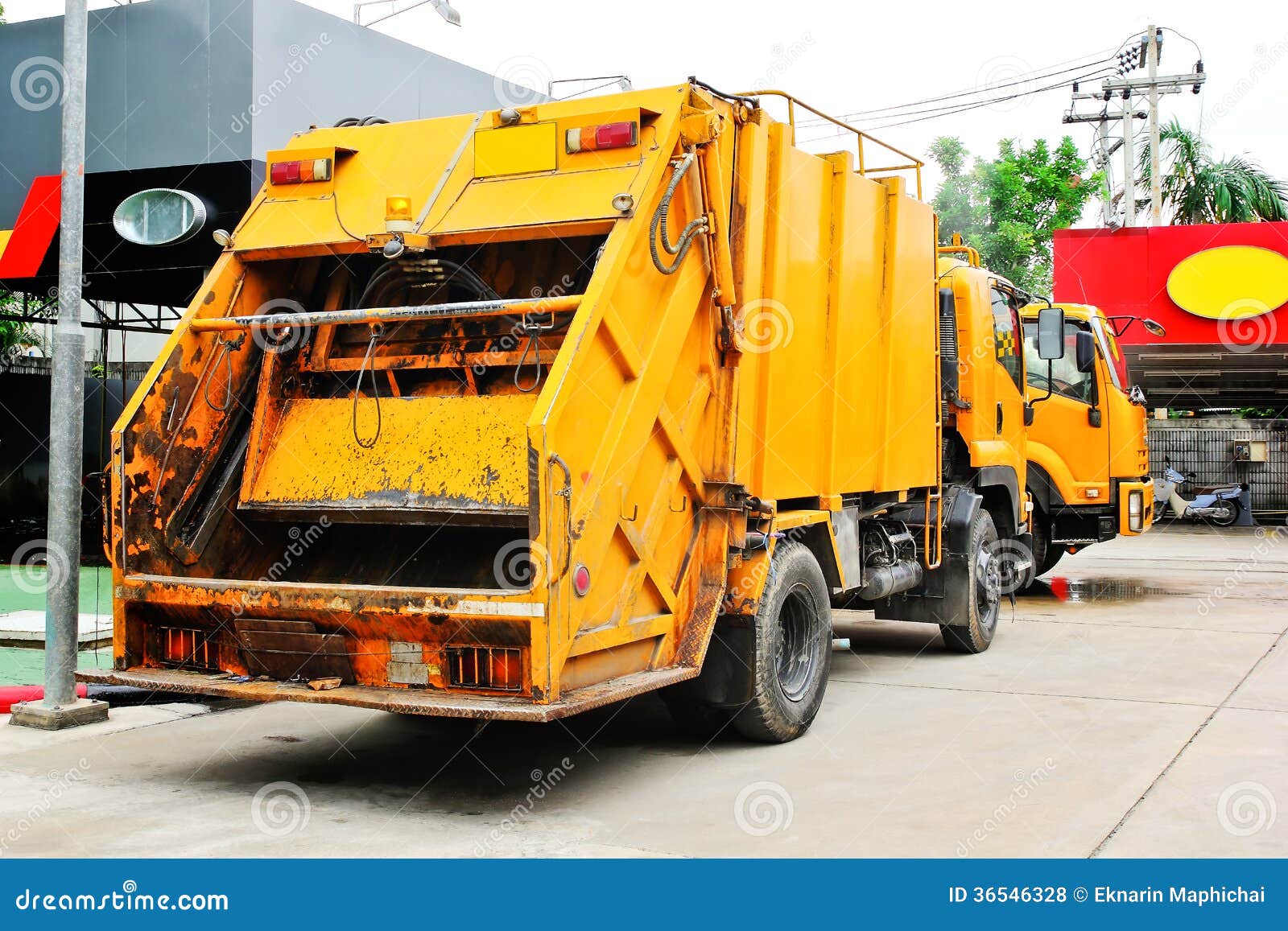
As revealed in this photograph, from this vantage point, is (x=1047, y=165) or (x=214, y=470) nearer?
(x=214, y=470)

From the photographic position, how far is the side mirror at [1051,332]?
32.5 feet

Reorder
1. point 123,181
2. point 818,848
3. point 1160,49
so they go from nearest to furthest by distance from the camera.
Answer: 1. point 818,848
2. point 123,181
3. point 1160,49

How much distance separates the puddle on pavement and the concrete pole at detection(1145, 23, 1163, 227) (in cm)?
1259

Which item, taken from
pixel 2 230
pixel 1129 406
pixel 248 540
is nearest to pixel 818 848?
pixel 248 540

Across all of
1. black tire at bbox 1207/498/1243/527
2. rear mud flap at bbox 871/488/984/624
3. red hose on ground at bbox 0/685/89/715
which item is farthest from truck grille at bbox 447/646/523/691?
black tire at bbox 1207/498/1243/527

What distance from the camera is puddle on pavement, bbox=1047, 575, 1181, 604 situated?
42.0 ft

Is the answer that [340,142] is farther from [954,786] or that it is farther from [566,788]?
[954,786]

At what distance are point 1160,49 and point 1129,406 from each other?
1601cm

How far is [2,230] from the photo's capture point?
1287 cm
